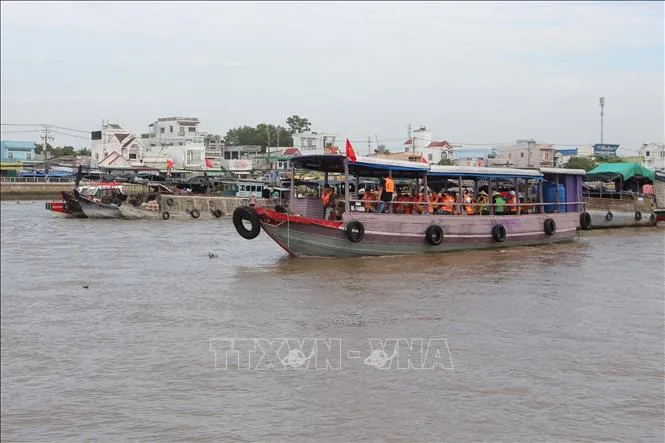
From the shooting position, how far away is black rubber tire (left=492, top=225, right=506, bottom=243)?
55.1 ft

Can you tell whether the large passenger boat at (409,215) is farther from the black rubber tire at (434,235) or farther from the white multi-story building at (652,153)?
the white multi-story building at (652,153)

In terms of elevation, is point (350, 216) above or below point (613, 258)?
above

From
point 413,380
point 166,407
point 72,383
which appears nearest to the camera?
point 166,407

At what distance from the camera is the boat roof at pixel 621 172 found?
27562mm

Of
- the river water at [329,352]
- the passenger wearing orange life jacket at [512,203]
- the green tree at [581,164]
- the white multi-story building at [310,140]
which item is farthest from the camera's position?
the white multi-story building at [310,140]

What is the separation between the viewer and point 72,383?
621 centimetres

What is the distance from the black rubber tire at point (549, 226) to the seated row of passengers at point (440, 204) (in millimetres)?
631

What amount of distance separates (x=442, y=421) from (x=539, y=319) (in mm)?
4125

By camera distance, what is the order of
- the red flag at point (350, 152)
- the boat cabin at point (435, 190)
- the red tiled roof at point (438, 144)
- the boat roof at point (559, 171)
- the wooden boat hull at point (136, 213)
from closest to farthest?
the red flag at point (350, 152) → the boat cabin at point (435, 190) → the boat roof at point (559, 171) → the wooden boat hull at point (136, 213) → the red tiled roof at point (438, 144)

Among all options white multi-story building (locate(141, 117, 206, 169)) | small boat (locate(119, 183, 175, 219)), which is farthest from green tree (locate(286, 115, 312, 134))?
small boat (locate(119, 183, 175, 219))

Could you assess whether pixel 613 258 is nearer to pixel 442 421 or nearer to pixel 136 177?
pixel 442 421

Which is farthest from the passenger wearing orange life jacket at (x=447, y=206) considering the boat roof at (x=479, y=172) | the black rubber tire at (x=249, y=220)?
the black rubber tire at (x=249, y=220)

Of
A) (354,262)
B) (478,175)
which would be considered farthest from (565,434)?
(478,175)

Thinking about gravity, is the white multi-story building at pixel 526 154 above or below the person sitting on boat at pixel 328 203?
above
